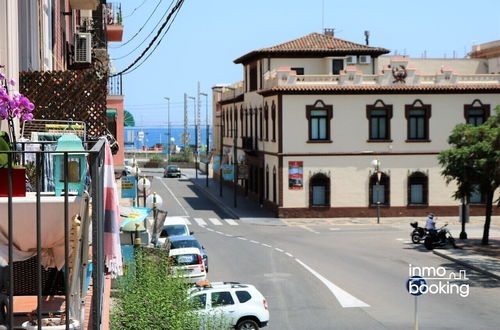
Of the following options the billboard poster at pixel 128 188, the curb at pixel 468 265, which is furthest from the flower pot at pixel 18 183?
the billboard poster at pixel 128 188

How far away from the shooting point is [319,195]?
5556 cm

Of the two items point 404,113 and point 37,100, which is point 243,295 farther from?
point 404,113

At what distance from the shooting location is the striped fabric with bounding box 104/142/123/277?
7.44 meters

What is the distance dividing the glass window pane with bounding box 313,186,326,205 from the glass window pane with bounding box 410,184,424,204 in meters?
5.64

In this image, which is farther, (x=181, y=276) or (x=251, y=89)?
(x=251, y=89)

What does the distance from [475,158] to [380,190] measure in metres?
16.3

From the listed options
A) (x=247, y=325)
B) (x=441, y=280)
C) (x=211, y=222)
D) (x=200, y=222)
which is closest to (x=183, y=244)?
(x=441, y=280)

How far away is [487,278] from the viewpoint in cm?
3319

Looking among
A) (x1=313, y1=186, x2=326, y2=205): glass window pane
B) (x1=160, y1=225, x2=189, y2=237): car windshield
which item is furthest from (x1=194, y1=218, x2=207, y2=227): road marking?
(x1=160, y1=225, x2=189, y2=237): car windshield

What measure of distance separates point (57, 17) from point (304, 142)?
112ft

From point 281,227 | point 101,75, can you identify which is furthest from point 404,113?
point 101,75

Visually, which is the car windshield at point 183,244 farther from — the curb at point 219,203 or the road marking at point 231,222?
the curb at point 219,203

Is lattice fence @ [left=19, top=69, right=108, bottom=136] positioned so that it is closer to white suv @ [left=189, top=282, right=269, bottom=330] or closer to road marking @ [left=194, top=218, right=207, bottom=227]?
white suv @ [left=189, top=282, right=269, bottom=330]

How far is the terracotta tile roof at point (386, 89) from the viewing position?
54.4m
